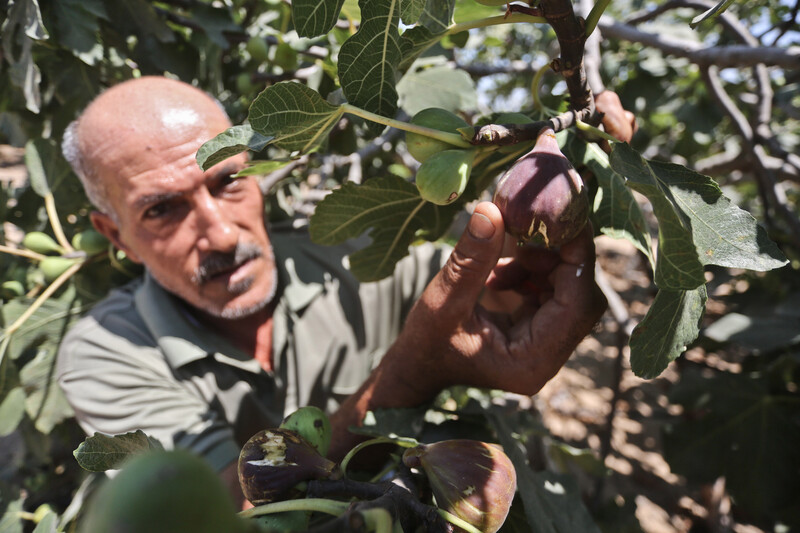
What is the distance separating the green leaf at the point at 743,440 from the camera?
2102mm

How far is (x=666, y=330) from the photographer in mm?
857

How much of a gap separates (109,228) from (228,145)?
1.29 m

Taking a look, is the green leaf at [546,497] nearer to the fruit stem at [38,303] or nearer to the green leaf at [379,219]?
the green leaf at [379,219]

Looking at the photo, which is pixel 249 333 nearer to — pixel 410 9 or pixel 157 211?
pixel 157 211

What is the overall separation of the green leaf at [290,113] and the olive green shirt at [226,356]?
3.45 ft

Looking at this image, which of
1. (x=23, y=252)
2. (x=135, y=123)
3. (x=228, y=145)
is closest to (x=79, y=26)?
(x=135, y=123)

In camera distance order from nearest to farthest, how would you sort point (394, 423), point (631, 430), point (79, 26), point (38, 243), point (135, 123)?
point (394, 423)
point (135, 123)
point (79, 26)
point (38, 243)
point (631, 430)

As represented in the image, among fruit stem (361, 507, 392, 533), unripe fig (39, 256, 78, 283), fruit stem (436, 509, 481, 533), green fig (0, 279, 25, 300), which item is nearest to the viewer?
fruit stem (361, 507, 392, 533)

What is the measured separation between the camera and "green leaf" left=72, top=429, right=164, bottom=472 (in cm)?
77

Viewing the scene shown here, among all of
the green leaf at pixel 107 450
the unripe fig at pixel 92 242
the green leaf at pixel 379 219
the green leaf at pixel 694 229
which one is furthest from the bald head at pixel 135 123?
the green leaf at pixel 694 229

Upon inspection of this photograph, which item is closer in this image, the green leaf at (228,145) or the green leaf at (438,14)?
the green leaf at (228,145)

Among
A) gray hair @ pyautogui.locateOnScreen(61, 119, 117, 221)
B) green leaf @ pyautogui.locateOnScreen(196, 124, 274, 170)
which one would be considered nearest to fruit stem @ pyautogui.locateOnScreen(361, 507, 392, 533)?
green leaf @ pyautogui.locateOnScreen(196, 124, 274, 170)

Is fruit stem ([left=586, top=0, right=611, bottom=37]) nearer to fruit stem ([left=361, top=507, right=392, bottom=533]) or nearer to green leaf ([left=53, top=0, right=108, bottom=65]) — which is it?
fruit stem ([left=361, top=507, right=392, bottom=533])

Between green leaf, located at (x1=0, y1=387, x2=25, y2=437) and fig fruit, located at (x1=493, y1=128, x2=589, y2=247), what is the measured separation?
2.17m
